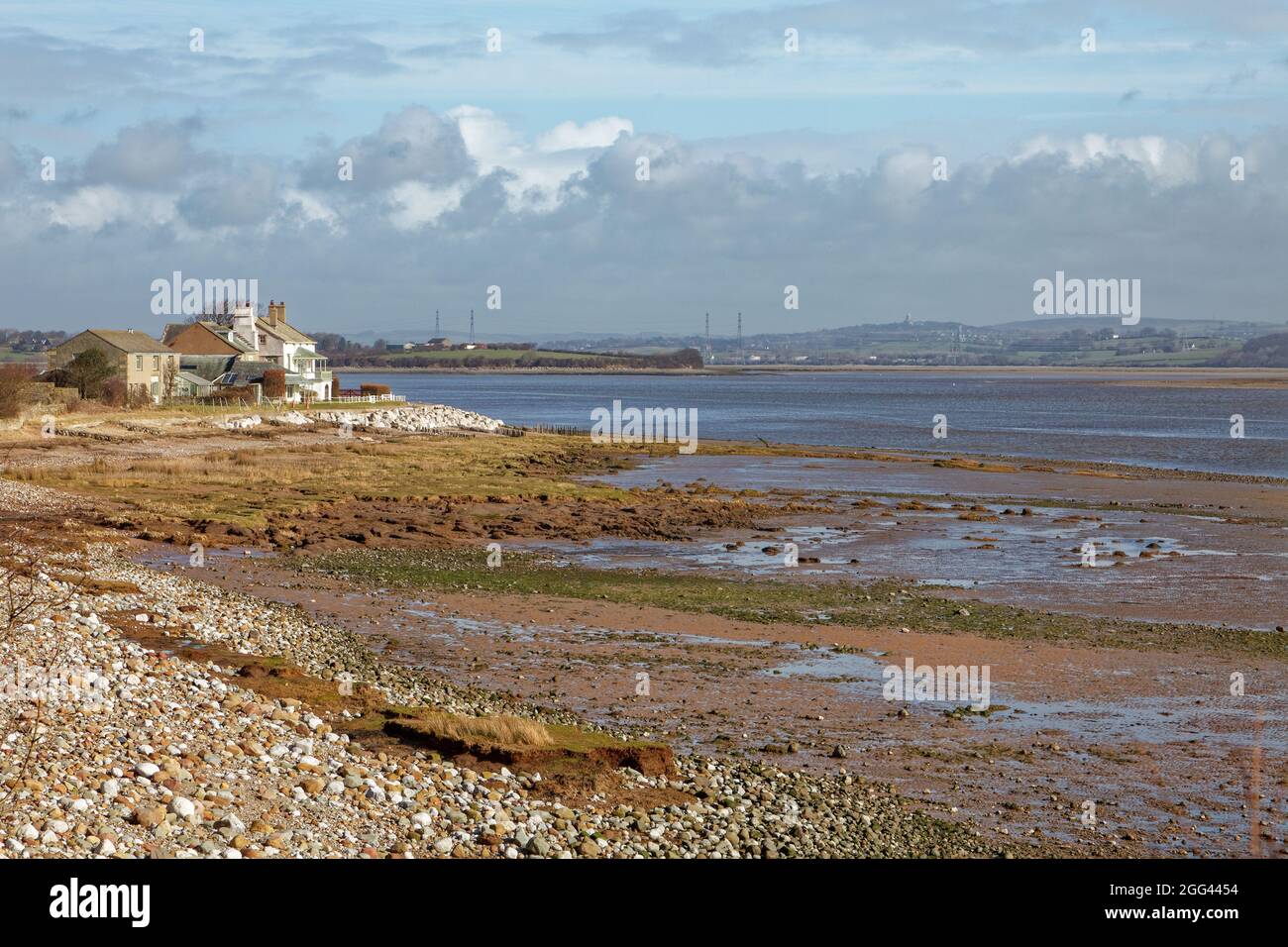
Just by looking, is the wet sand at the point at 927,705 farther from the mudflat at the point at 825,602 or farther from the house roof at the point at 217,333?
the house roof at the point at 217,333

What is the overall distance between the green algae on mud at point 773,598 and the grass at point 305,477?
7.07 meters

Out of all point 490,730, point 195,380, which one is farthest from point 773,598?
point 195,380

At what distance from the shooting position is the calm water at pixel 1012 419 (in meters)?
75.0

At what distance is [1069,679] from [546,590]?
10.9m

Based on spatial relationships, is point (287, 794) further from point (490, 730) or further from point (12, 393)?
point (12, 393)

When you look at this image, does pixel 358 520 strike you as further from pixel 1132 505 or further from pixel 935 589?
pixel 1132 505

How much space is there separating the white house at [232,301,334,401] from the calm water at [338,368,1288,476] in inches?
801

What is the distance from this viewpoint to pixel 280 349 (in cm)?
9331

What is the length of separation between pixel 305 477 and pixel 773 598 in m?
24.7

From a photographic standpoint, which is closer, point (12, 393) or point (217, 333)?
point (12, 393)

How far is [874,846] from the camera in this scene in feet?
38.3
